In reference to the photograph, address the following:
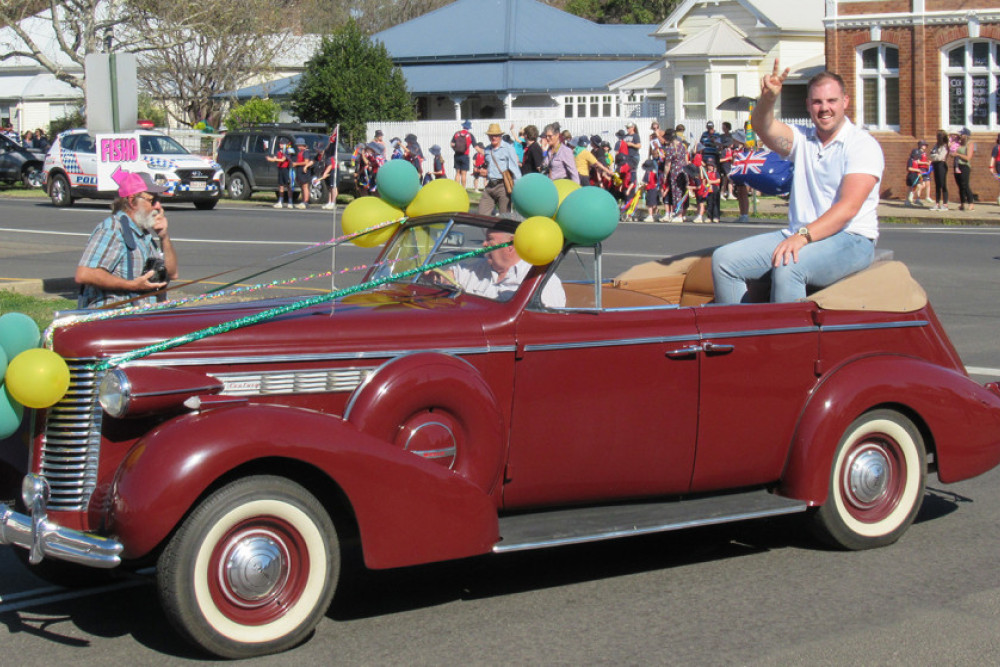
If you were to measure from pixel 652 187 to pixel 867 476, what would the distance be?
2031 centimetres

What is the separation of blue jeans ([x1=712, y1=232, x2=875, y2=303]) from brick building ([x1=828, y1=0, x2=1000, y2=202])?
26771mm

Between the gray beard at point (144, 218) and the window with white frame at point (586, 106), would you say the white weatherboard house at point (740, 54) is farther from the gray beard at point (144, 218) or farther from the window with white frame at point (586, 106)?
the gray beard at point (144, 218)

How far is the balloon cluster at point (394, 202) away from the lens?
19.9ft

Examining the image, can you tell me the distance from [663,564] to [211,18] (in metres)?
40.9

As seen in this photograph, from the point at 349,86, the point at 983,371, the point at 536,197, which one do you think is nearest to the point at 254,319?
the point at 536,197

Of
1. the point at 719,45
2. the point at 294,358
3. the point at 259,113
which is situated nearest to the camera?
the point at 294,358

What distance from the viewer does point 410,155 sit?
31.8 meters

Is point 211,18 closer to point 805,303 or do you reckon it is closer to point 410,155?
point 410,155

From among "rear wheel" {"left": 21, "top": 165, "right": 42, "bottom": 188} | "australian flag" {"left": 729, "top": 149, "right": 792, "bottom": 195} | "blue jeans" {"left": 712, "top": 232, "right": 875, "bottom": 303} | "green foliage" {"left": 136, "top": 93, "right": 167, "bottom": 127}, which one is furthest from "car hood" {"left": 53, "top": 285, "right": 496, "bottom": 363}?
"green foliage" {"left": 136, "top": 93, "right": 167, "bottom": 127}

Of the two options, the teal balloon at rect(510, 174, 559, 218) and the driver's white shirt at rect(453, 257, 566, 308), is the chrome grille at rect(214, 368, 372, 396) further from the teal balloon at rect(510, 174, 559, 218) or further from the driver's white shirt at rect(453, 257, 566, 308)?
the teal balloon at rect(510, 174, 559, 218)

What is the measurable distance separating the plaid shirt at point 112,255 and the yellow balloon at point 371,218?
1.86 meters

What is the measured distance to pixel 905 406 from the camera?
229 inches

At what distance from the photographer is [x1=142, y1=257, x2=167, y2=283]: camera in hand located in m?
7.64

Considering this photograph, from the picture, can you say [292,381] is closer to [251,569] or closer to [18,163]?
[251,569]
